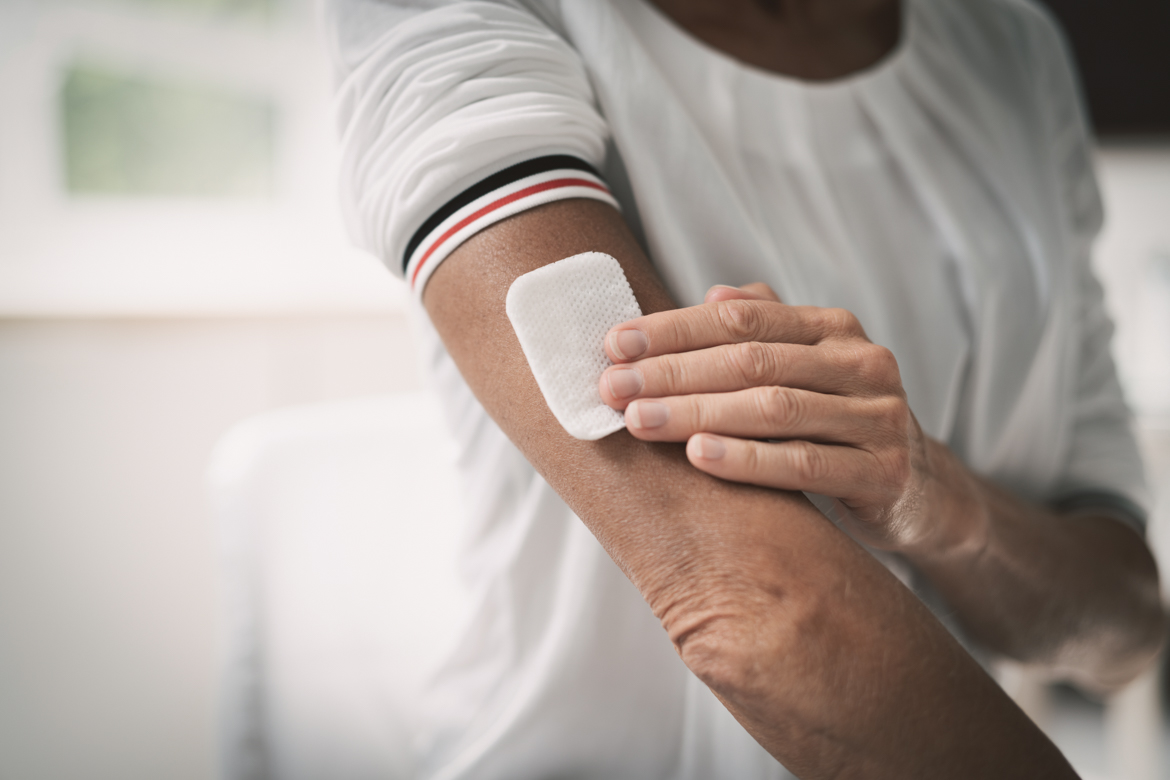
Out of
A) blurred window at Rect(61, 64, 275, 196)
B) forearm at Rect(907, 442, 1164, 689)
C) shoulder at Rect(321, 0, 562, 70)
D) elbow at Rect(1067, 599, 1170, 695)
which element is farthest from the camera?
blurred window at Rect(61, 64, 275, 196)

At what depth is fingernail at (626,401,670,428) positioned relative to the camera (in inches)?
16.8

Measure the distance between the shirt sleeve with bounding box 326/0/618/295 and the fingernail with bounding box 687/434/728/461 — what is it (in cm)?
20

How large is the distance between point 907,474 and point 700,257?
26 cm

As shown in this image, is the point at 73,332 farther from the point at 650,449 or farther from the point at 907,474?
the point at 907,474

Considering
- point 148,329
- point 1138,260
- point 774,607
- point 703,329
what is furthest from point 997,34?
point 1138,260

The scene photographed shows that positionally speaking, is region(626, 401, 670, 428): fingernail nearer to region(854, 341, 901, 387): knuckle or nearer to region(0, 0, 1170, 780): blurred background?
region(854, 341, 901, 387): knuckle

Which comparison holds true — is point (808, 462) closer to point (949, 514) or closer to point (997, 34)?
point (949, 514)

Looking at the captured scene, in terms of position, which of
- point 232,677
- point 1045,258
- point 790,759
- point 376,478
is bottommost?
point 232,677

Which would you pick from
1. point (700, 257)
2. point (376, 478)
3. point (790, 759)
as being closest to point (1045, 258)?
point (700, 257)

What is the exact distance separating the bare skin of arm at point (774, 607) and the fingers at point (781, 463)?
0.5 inches

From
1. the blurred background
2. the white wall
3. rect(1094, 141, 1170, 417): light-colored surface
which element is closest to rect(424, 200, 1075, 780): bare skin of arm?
the blurred background

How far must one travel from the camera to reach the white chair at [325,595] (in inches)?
35.3

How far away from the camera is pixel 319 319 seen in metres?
1.67

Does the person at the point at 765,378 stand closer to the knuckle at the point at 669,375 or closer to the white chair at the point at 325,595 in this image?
the knuckle at the point at 669,375
